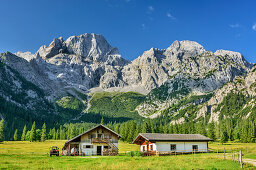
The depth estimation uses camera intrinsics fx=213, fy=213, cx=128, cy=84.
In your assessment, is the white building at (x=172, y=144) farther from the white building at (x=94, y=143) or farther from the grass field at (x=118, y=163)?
the grass field at (x=118, y=163)

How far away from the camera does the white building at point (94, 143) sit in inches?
2077

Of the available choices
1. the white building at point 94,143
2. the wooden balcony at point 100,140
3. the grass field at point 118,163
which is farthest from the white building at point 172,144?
the grass field at point 118,163

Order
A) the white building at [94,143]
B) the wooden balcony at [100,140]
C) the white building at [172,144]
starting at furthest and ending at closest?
the wooden balcony at [100,140] → the white building at [94,143] → the white building at [172,144]

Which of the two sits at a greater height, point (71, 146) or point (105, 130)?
point (105, 130)

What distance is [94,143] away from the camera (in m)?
53.7

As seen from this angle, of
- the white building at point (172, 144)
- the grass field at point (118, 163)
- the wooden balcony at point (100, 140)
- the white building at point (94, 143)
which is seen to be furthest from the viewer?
the wooden balcony at point (100, 140)

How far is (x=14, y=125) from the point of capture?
648ft

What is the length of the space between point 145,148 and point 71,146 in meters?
18.7

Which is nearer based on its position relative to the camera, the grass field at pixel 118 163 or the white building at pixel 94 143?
the grass field at pixel 118 163

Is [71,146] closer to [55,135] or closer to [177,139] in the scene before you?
[177,139]

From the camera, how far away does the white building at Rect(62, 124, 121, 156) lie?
5275cm

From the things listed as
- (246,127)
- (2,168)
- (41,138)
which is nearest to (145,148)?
(2,168)

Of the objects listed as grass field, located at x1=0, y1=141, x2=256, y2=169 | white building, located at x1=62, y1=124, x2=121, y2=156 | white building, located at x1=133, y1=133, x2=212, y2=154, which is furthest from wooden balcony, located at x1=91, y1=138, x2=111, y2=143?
grass field, located at x1=0, y1=141, x2=256, y2=169

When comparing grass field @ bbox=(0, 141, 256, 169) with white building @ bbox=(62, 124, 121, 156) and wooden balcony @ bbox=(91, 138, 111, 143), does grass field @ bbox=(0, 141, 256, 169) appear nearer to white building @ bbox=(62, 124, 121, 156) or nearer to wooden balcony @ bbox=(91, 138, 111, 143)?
white building @ bbox=(62, 124, 121, 156)
